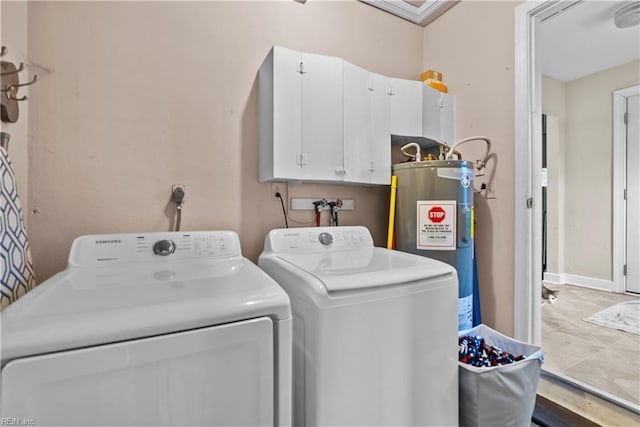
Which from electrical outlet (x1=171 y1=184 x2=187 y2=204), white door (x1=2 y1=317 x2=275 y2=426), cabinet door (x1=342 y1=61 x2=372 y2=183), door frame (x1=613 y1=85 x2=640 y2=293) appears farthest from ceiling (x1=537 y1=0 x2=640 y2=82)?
white door (x1=2 y1=317 x2=275 y2=426)

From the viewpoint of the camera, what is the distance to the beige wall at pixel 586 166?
11.5 feet

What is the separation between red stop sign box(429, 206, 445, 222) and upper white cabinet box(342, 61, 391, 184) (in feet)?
1.16

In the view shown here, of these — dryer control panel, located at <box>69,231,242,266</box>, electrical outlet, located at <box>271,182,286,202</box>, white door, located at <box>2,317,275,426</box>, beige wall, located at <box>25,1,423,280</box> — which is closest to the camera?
white door, located at <box>2,317,275,426</box>

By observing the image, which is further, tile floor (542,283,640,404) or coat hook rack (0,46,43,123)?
tile floor (542,283,640,404)

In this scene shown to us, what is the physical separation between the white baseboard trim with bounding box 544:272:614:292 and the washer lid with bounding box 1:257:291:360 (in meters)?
4.46

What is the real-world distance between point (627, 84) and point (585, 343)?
3.16m

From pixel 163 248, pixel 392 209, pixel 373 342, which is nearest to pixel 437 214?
pixel 392 209

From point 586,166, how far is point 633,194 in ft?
1.82

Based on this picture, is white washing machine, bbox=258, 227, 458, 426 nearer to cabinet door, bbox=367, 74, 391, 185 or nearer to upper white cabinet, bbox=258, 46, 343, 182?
upper white cabinet, bbox=258, 46, 343, 182

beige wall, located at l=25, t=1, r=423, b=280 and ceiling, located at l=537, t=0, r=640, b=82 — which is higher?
ceiling, located at l=537, t=0, r=640, b=82

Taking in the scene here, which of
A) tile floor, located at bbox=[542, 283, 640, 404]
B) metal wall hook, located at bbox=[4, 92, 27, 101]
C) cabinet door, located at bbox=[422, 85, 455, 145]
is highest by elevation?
cabinet door, located at bbox=[422, 85, 455, 145]

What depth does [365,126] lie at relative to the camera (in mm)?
1854

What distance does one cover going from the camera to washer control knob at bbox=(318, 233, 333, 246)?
167cm

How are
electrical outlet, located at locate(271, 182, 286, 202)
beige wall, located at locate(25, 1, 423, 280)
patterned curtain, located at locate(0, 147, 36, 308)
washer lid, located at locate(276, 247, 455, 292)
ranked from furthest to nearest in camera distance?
electrical outlet, located at locate(271, 182, 286, 202) < beige wall, located at locate(25, 1, 423, 280) < washer lid, located at locate(276, 247, 455, 292) < patterned curtain, located at locate(0, 147, 36, 308)
